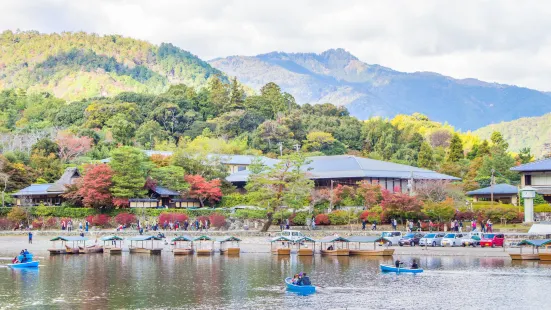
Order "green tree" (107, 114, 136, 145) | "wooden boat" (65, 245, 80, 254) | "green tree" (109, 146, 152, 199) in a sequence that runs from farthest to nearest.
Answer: "green tree" (107, 114, 136, 145), "green tree" (109, 146, 152, 199), "wooden boat" (65, 245, 80, 254)

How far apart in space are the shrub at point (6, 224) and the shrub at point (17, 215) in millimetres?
350

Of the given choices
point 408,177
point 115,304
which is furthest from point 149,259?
point 408,177

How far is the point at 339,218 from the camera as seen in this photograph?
210 feet

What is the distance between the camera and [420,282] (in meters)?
39.8

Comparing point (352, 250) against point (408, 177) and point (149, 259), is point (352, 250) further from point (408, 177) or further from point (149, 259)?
point (408, 177)

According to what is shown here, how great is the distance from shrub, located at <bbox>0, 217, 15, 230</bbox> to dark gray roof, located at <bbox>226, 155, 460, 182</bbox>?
923 inches

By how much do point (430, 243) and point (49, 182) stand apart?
44.4 m

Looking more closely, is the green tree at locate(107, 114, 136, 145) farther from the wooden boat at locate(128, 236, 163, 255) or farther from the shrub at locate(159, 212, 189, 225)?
the wooden boat at locate(128, 236, 163, 255)

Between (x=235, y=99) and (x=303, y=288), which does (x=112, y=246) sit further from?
(x=235, y=99)

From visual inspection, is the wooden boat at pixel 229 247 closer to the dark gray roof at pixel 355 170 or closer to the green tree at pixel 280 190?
the green tree at pixel 280 190

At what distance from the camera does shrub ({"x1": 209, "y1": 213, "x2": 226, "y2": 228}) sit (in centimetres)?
6788

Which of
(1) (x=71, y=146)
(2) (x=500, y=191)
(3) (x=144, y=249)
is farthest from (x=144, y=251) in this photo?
(1) (x=71, y=146)

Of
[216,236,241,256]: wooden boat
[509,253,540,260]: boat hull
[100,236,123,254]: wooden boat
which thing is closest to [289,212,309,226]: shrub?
[216,236,241,256]: wooden boat

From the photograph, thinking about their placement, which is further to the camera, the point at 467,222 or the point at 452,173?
the point at 452,173
